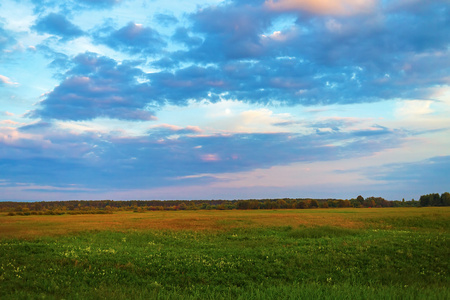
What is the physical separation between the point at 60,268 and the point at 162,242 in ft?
42.8

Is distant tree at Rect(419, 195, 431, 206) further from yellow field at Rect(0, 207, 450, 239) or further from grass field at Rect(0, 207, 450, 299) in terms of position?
grass field at Rect(0, 207, 450, 299)

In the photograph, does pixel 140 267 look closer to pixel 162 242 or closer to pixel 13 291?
pixel 13 291

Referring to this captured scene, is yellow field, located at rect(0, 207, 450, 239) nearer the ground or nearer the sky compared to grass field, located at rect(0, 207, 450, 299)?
nearer the ground

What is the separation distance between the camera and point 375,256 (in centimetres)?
2316

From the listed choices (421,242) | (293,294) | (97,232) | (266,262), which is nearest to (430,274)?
(421,242)

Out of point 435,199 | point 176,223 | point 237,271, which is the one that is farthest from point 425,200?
point 237,271

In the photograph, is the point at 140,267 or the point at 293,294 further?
the point at 140,267

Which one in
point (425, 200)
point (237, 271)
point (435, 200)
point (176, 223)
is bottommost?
point (425, 200)

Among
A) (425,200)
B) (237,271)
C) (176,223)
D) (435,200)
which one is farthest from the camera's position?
(425,200)

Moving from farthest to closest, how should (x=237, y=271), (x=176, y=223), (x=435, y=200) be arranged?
1. (x=435, y=200)
2. (x=176, y=223)
3. (x=237, y=271)

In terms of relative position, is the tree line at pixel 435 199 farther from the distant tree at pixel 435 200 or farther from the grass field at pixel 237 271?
the grass field at pixel 237 271

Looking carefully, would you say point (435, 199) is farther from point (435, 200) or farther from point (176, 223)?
point (176, 223)

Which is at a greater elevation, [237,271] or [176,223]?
[237,271]

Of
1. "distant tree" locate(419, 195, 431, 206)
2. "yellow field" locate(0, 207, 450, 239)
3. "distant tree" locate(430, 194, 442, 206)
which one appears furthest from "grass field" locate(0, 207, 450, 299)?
"distant tree" locate(419, 195, 431, 206)
